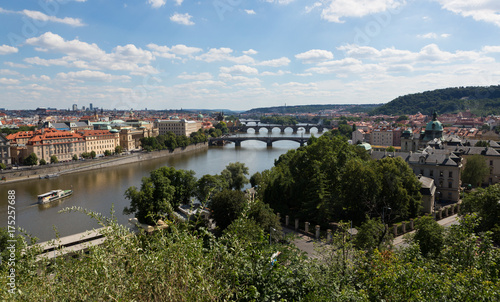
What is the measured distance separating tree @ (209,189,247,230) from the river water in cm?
426

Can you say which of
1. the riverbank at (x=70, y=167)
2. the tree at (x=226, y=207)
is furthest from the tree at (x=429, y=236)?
the riverbank at (x=70, y=167)

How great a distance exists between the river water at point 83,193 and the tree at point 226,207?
4.26 m

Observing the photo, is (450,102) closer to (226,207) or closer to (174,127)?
(174,127)

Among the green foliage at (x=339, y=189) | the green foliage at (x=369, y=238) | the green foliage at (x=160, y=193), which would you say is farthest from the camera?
the green foliage at (x=160, y=193)

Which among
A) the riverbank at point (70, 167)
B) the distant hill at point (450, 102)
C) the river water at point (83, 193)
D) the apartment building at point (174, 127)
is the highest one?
the distant hill at point (450, 102)

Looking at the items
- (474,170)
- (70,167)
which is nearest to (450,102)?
(474,170)

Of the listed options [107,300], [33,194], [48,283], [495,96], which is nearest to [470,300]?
[107,300]

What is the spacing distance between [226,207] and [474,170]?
16988 mm

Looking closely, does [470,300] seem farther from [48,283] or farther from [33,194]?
[33,194]

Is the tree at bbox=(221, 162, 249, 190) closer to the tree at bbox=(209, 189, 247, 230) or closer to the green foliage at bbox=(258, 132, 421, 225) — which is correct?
the green foliage at bbox=(258, 132, 421, 225)

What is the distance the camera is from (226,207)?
1351cm

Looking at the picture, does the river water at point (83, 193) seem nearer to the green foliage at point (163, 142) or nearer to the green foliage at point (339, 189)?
the green foliage at point (163, 142)

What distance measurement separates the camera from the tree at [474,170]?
71.9 ft

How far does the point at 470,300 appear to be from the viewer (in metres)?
4.26
